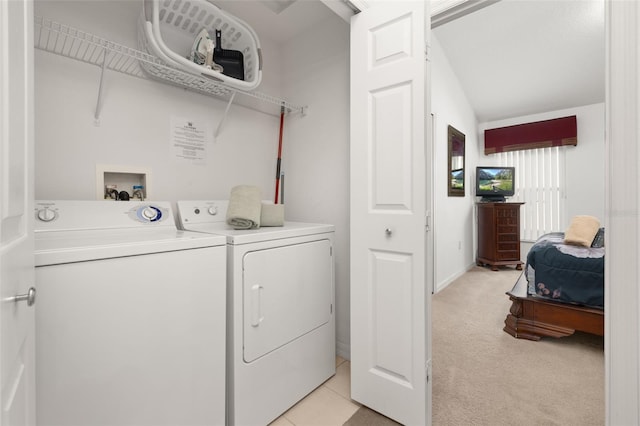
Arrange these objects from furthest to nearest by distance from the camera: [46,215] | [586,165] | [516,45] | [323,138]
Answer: [586,165] < [516,45] < [323,138] < [46,215]

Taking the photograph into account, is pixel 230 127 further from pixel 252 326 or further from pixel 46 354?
pixel 46 354

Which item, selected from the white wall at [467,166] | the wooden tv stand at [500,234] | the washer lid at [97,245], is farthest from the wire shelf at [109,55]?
the wooden tv stand at [500,234]

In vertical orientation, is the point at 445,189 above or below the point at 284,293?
above

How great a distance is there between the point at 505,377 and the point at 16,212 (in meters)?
2.33

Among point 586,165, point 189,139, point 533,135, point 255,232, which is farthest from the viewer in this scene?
point 533,135

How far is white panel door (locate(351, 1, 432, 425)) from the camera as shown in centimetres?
131

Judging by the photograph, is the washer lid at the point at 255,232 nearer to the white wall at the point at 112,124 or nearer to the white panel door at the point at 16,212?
the white wall at the point at 112,124

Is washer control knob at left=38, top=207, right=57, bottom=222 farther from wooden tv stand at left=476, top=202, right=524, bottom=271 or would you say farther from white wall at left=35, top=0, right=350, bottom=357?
wooden tv stand at left=476, top=202, right=524, bottom=271

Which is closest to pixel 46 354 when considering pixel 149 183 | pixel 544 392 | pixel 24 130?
pixel 24 130

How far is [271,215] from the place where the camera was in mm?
1655

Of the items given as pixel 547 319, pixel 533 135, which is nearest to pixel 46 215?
pixel 547 319

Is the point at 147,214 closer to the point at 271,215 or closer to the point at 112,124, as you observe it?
the point at 112,124

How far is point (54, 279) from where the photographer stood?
833 mm

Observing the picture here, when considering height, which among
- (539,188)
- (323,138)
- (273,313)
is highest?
(323,138)
